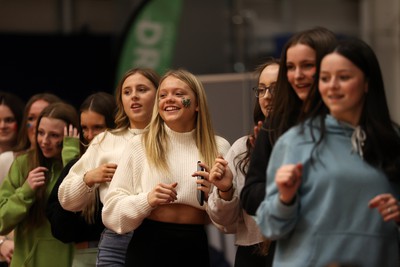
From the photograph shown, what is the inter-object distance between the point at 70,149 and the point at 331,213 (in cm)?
228

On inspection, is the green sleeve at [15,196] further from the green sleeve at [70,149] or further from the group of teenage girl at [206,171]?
the green sleeve at [70,149]

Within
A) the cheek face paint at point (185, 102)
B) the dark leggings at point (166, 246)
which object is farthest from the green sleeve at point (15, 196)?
the cheek face paint at point (185, 102)

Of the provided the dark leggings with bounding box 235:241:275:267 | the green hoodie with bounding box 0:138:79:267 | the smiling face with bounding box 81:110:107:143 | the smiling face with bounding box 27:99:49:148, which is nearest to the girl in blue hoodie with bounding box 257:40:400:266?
the dark leggings with bounding box 235:241:275:267

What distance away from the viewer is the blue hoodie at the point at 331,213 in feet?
10.6

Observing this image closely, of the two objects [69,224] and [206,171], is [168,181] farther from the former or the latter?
[69,224]

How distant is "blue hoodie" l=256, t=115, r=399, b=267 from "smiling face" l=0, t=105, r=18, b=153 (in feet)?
11.0

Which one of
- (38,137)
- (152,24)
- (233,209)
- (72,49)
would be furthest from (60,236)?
(72,49)

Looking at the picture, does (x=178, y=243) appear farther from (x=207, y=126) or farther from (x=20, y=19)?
(x=20, y=19)

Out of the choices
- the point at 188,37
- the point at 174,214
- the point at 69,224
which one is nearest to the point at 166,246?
the point at 174,214

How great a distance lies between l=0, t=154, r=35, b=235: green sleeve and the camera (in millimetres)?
5230

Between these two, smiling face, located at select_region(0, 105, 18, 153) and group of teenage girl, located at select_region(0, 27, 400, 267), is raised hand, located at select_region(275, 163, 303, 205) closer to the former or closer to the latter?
group of teenage girl, located at select_region(0, 27, 400, 267)

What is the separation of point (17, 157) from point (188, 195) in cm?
173

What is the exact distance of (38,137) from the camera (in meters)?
5.39

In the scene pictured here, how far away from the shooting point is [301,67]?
3602mm
